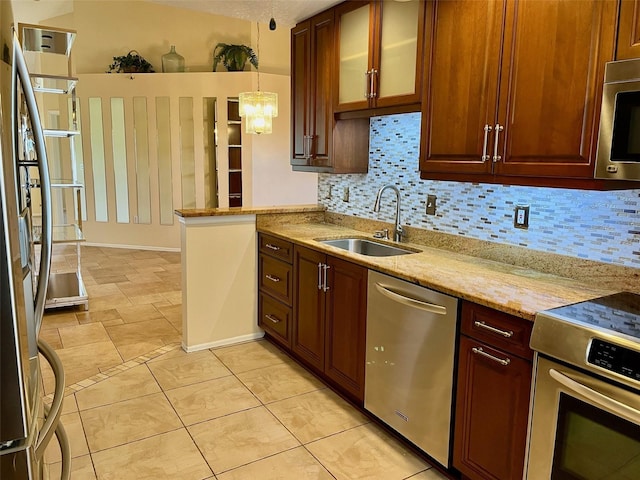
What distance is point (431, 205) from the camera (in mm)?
2998

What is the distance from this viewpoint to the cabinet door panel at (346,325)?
265cm

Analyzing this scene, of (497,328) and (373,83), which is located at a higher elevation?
(373,83)

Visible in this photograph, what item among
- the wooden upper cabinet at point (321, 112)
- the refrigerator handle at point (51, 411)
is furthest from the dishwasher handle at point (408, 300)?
the refrigerator handle at point (51, 411)

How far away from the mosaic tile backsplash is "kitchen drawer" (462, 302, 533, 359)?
0.62 metres

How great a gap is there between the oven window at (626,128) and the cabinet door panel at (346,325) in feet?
4.19

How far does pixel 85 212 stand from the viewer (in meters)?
7.51

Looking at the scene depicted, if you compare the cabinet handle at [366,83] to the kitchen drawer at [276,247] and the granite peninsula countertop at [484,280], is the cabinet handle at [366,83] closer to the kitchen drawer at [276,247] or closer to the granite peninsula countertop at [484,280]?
the granite peninsula countertop at [484,280]

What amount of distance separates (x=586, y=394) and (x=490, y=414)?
18.8 inches

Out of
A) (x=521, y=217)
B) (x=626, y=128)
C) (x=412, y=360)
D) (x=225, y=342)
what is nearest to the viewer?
(x=626, y=128)

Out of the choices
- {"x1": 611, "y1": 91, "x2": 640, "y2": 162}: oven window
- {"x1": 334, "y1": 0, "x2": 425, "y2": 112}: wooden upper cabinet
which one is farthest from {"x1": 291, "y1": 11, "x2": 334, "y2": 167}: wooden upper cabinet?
{"x1": 611, "y1": 91, "x2": 640, "y2": 162}: oven window

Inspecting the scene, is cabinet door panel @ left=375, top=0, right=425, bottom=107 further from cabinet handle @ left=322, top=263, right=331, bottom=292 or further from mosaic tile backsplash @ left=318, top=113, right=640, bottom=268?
cabinet handle @ left=322, top=263, right=331, bottom=292

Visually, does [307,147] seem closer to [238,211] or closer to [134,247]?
[238,211]

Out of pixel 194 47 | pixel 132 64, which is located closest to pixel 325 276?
pixel 132 64

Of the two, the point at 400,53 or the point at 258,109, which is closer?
the point at 400,53
